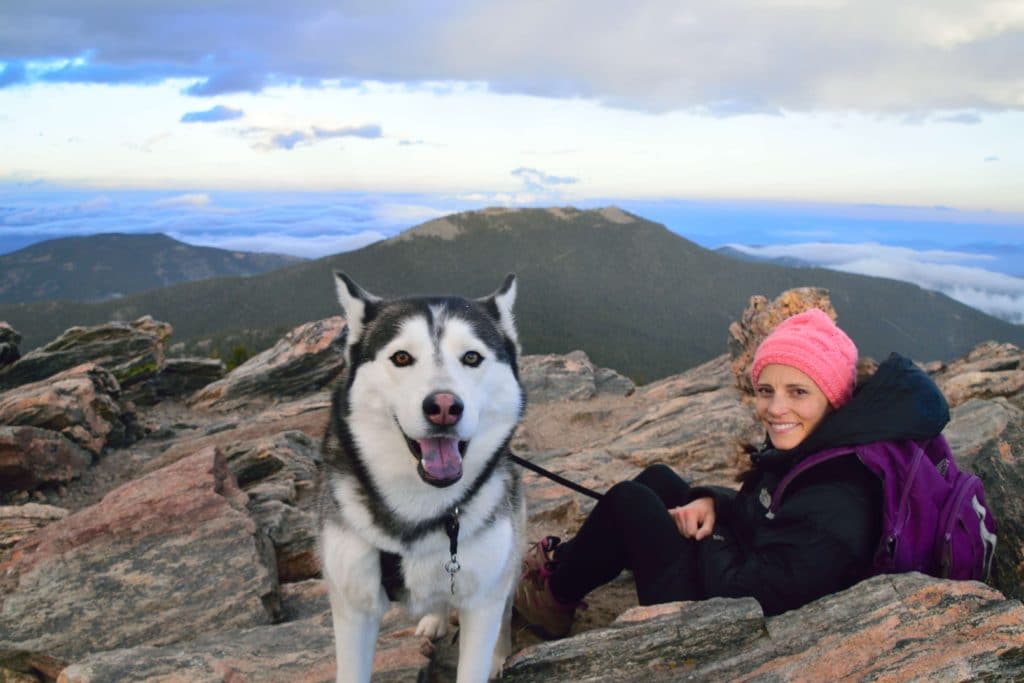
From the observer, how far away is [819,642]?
404 cm

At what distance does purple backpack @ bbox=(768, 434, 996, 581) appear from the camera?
398 cm

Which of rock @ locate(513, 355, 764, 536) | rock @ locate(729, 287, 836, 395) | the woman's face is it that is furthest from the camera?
rock @ locate(729, 287, 836, 395)

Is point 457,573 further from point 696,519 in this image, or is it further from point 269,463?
point 269,463

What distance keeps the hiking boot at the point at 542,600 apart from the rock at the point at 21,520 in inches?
291

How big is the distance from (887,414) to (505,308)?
2.76 meters

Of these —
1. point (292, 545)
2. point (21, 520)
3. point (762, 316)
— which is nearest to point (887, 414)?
point (292, 545)

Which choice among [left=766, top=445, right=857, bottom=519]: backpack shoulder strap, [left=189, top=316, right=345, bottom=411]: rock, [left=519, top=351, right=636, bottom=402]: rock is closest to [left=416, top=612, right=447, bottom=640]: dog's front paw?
[left=766, top=445, right=857, bottom=519]: backpack shoulder strap

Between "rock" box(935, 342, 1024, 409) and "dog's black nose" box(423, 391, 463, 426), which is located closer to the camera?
"dog's black nose" box(423, 391, 463, 426)

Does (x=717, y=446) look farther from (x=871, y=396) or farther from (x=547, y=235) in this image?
(x=547, y=235)

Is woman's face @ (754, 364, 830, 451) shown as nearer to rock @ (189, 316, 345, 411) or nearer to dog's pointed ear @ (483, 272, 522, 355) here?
dog's pointed ear @ (483, 272, 522, 355)

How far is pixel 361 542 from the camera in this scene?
14.7 ft

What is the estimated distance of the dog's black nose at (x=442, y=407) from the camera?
386 centimetres

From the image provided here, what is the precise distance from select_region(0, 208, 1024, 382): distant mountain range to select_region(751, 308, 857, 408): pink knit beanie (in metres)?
86.7

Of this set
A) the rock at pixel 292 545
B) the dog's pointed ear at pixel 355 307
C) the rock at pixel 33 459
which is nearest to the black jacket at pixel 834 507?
the dog's pointed ear at pixel 355 307
